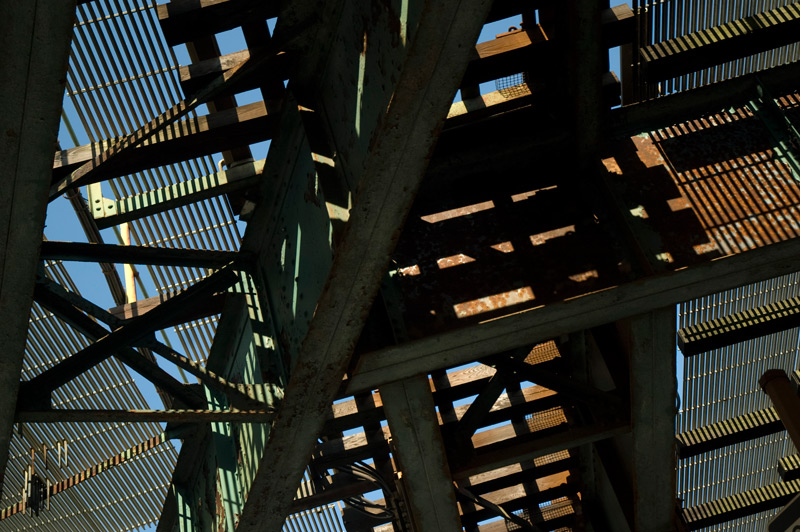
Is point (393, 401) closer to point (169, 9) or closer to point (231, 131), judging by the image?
point (231, 131)

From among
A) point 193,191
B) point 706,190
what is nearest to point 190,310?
point 193,191

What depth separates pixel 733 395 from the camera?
383 inches

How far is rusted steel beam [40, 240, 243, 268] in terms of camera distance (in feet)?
16.0

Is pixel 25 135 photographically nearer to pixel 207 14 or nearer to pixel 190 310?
pixel 207 14

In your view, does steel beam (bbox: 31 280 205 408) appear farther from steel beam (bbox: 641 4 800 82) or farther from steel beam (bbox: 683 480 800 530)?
steel beam (bbox: 683 480 800 530)

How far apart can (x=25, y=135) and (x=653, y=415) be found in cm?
457

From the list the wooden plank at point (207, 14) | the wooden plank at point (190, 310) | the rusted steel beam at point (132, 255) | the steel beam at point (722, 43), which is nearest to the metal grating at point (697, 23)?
the steel beam at point (722, 43)

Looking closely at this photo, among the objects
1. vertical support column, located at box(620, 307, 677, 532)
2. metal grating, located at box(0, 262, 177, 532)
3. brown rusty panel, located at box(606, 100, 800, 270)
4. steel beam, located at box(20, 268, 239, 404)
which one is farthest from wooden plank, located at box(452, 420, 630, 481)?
metal grating, located at box(0, 262, 177, 532)

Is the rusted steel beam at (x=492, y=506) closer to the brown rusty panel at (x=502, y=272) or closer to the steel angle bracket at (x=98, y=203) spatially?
the brown rusty panel at (x=502, y=272)

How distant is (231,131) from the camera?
17.9 feet

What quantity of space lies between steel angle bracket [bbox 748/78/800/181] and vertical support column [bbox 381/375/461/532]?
2.68 m

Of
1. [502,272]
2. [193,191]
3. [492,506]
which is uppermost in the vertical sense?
[193,191]

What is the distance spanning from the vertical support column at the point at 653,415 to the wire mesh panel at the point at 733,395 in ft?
6.65

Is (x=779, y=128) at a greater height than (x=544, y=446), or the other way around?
(x=779, y=128)
